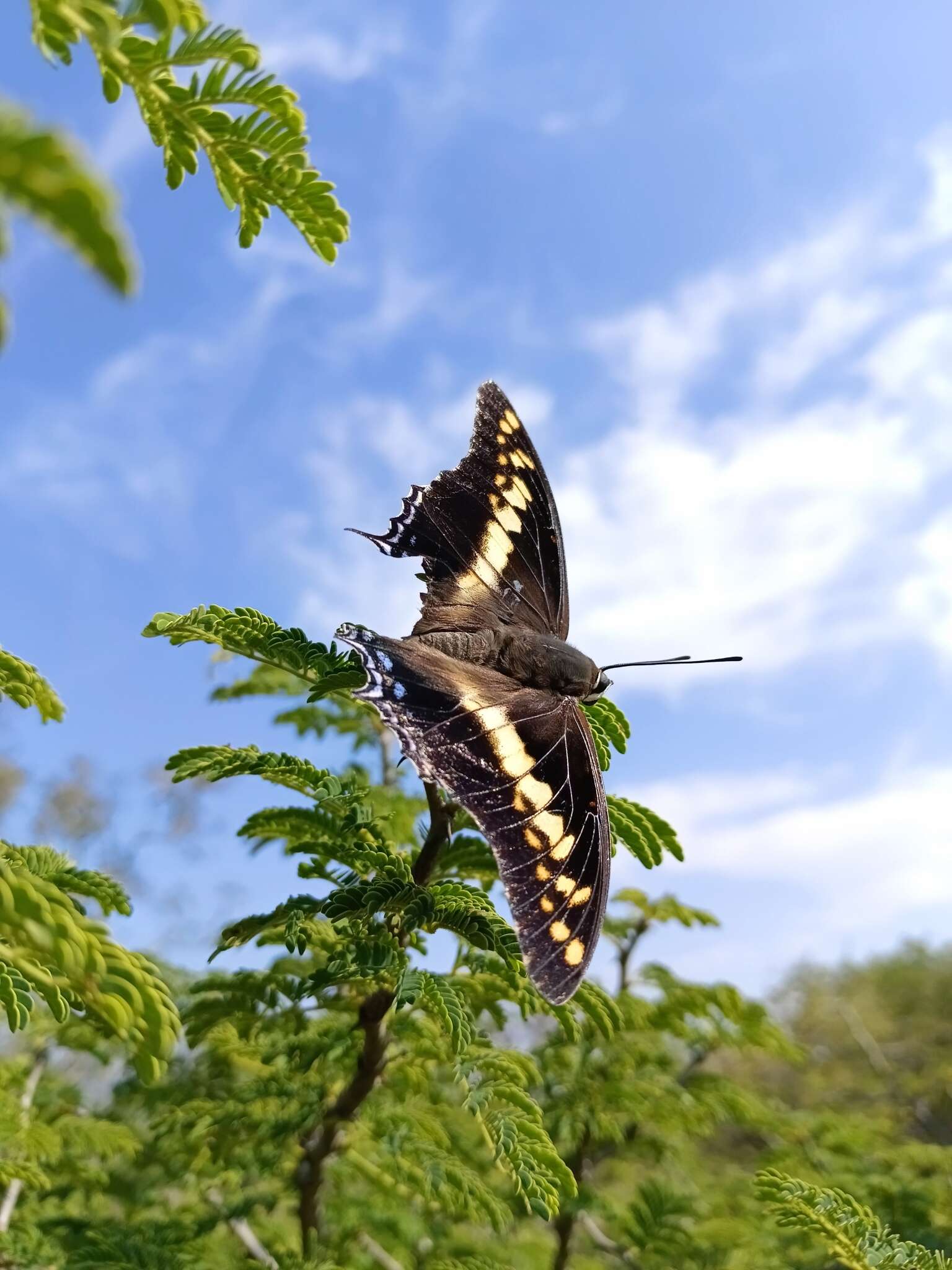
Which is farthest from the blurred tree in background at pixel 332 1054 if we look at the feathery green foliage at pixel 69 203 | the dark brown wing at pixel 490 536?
the dark brown wing at pixel 490 536

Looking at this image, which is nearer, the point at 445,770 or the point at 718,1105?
the point at 445,770

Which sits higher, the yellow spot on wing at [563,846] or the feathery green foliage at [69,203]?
the yellow spot on wing at [563,846]

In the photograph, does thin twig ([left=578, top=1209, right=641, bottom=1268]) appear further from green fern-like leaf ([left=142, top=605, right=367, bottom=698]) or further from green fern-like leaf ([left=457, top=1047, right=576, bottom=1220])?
green fern-like leaf ([left=142, top=605, right=367, bottom=698])

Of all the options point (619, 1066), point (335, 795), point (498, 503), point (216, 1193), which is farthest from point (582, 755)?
point (216, 1193)

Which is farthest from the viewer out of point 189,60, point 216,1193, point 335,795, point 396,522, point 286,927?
point 216,1193

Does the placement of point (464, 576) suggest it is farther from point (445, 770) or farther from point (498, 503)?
point (445, 770)

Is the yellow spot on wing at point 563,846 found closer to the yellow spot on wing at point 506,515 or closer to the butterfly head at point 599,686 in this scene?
the butterfly head at point 599,686
